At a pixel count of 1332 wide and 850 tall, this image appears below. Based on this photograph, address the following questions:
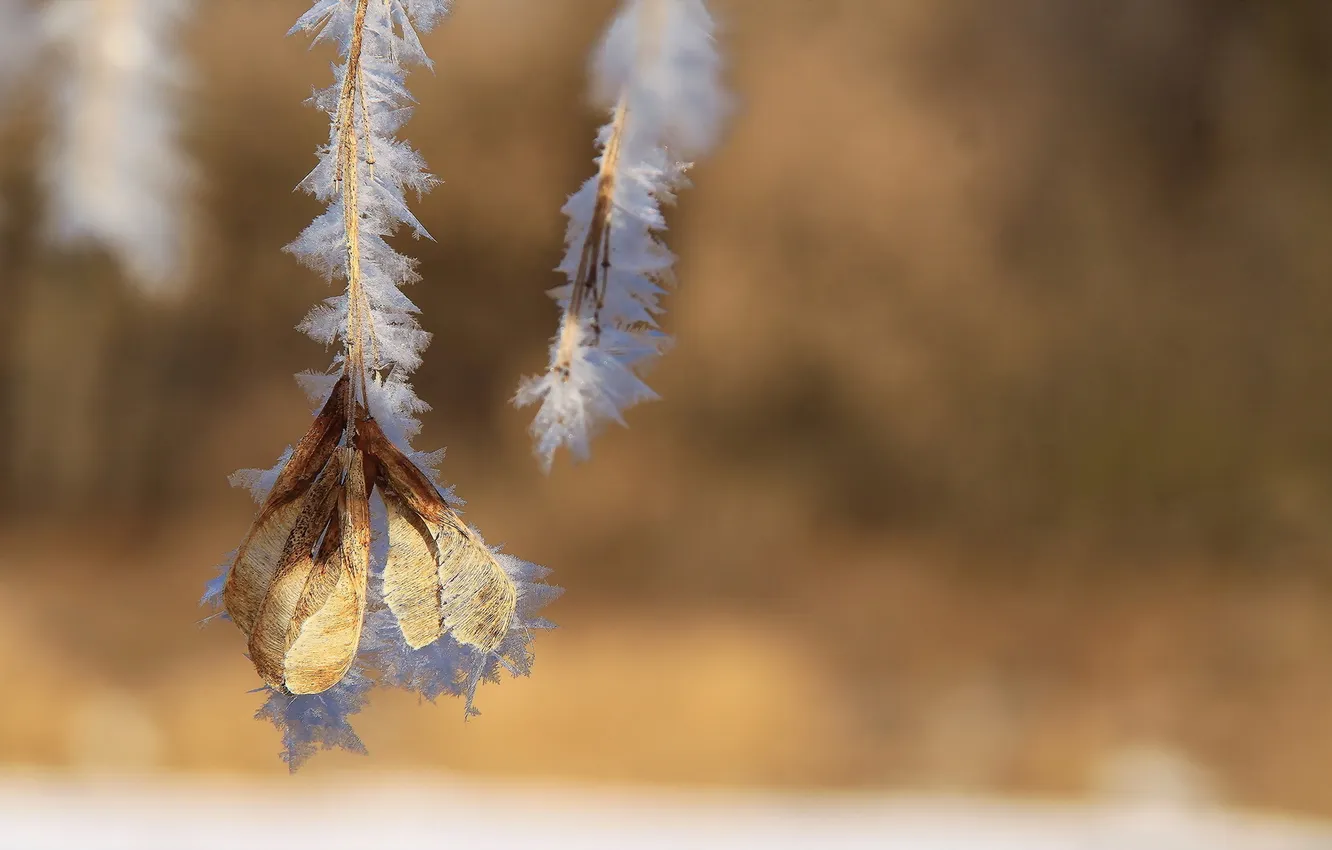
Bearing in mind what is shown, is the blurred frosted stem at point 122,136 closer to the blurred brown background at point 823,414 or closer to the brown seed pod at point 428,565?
the blurred brown background at point 823,414

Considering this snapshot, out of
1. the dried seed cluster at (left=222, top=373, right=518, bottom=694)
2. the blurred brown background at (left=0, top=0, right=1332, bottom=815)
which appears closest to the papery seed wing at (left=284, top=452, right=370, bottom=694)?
the dried seed cluster at (left=222, top=373, right=518, bottom=694)

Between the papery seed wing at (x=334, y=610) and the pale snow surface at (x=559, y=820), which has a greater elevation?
the papery seed wing at (x=334, y=610)

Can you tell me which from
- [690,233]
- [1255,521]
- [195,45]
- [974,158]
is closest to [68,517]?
[195,45]

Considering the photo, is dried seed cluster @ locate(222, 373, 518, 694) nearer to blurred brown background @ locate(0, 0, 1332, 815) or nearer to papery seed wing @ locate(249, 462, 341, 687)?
papery seed wing @ locate(249, 462, 341, 687)

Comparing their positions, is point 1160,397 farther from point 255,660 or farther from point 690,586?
point 255,660

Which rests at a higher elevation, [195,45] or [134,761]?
[195,45]

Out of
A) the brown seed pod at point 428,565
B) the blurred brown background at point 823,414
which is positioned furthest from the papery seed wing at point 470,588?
the blurred brown background at point 823,414
